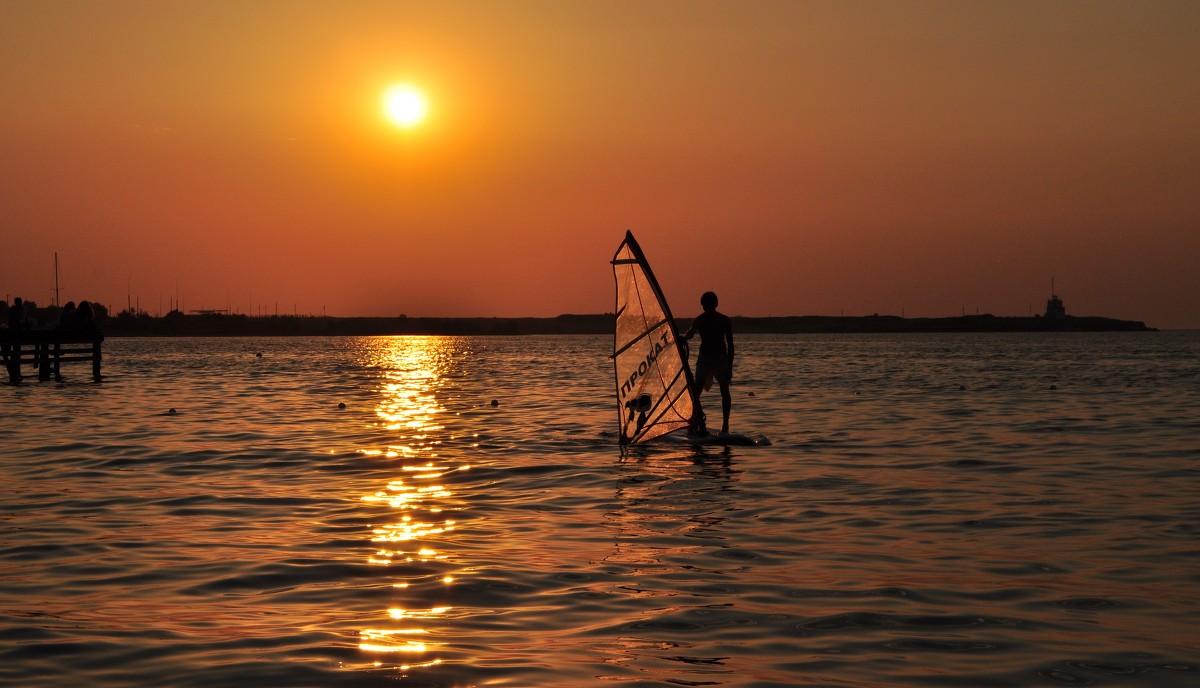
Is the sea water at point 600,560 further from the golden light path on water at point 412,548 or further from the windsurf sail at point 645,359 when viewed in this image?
the windsurf sail at point 645,359

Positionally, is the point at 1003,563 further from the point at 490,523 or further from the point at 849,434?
the point at 849,434

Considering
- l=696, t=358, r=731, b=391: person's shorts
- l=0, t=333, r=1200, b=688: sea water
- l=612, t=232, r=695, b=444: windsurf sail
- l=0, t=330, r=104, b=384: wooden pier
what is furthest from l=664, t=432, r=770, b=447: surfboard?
l=0, t=330, r=104, b=384: wooden pier

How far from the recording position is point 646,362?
781 inches

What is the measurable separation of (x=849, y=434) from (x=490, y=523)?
12.3 metres

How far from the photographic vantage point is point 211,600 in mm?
8945

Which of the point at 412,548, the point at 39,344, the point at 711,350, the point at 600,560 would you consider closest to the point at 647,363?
the point at 711,350

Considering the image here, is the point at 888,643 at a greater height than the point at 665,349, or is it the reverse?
the point at 665,349

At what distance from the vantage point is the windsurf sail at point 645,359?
19.0 meters

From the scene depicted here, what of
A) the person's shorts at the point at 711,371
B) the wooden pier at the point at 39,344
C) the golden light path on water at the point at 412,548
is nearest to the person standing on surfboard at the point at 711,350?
the person's shorts at the point at 711,371

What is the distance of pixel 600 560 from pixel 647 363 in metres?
9.52

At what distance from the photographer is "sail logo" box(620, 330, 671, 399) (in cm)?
1958

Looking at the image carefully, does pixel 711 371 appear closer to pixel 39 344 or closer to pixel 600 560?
pixel 600 560

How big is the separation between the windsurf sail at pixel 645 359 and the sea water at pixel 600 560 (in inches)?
26.6

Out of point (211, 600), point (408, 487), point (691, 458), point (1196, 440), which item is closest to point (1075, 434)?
point (1196, 440)
